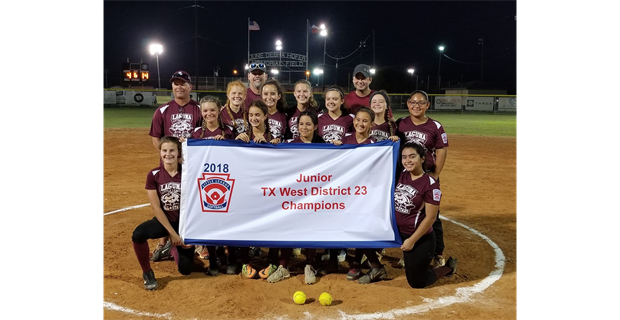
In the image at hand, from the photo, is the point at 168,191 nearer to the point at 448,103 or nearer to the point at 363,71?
the point at 363,71

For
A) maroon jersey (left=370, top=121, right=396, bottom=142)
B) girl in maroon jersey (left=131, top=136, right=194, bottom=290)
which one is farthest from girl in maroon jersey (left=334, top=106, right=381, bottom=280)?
girl in maroon jersey (left=131, top=136, right=194, bottom=290)

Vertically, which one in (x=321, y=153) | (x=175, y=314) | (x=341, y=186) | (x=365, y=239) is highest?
(x=321, y=153)

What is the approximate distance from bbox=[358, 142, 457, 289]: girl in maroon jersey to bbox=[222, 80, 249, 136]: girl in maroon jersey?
7.20 feet

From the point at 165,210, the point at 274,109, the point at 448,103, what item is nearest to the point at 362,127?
the point at 274,109

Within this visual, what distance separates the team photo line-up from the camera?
487 cm

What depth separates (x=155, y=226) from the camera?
16.4 feet

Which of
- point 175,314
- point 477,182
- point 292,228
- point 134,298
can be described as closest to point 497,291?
point 292,228

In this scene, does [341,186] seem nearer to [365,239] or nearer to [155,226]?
[365,239]

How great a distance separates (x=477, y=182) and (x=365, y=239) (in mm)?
6622

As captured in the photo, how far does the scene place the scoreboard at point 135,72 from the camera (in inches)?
1033

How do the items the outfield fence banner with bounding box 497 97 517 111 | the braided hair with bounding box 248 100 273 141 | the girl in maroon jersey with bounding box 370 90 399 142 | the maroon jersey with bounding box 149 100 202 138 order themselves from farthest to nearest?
the outfield fence banner with bounding box 497 97 517 111, the maroon jersey with bounding box 149 100 202 138, the girl in maroon jersey with bounding box 370 90 399 142, the braided hair with bounding box 248 100 273 141

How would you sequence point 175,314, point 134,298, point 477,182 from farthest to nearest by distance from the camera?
1. point 477,182
2. point 134,298
3. point 175,314

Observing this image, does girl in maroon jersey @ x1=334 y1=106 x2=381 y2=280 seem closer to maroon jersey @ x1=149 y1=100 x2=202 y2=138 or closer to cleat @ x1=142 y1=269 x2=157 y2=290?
maroon jersey @ x1=149 y1=100 x2=202 y2=138

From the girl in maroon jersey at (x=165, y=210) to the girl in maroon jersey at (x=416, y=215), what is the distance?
7.08ft
